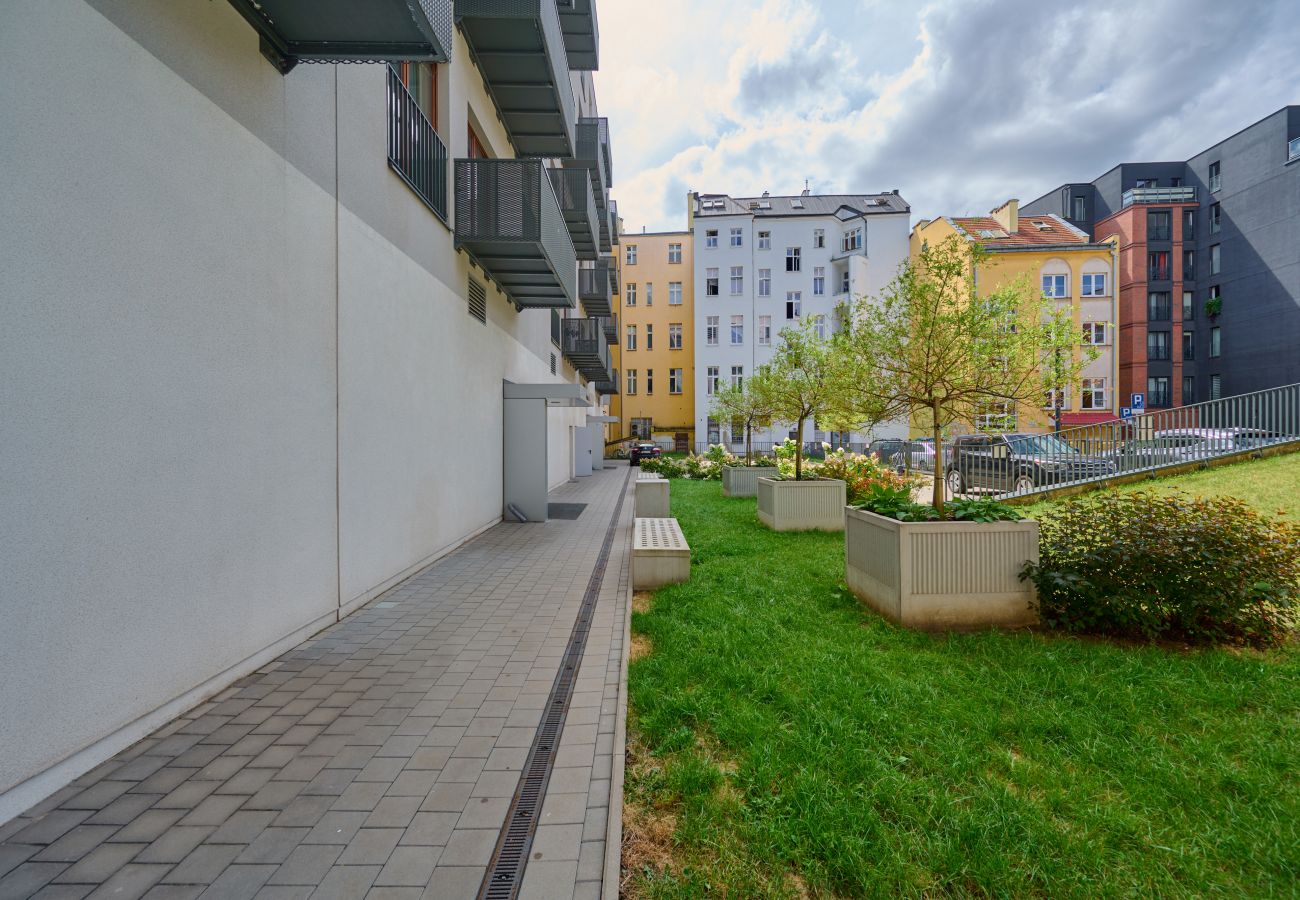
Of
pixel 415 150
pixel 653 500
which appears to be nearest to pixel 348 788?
pixel 415 150

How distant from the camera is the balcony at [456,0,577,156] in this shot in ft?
29.4

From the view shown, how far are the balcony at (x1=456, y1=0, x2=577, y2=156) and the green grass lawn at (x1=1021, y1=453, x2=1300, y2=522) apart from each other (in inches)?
422

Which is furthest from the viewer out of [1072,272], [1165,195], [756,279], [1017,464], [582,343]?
[1165,195]

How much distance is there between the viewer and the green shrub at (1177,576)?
4.60 meters

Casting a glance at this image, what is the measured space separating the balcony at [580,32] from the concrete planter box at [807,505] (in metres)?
12.7

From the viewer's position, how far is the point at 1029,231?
3925 cm

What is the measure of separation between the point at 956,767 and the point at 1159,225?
58254 mm

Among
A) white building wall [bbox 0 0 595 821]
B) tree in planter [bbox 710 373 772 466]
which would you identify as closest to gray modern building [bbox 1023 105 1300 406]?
tree in planter [bbox 710 373 772 466]

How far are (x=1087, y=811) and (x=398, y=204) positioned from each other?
27.3ft

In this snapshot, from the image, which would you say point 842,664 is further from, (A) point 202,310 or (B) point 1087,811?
(A) point 202,310

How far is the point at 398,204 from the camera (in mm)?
7352

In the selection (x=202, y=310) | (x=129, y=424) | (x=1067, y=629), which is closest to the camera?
(x=129, y=424)

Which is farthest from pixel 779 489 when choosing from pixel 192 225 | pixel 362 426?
pixel 192 225

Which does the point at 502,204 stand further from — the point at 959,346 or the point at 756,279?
the point at 756,279
